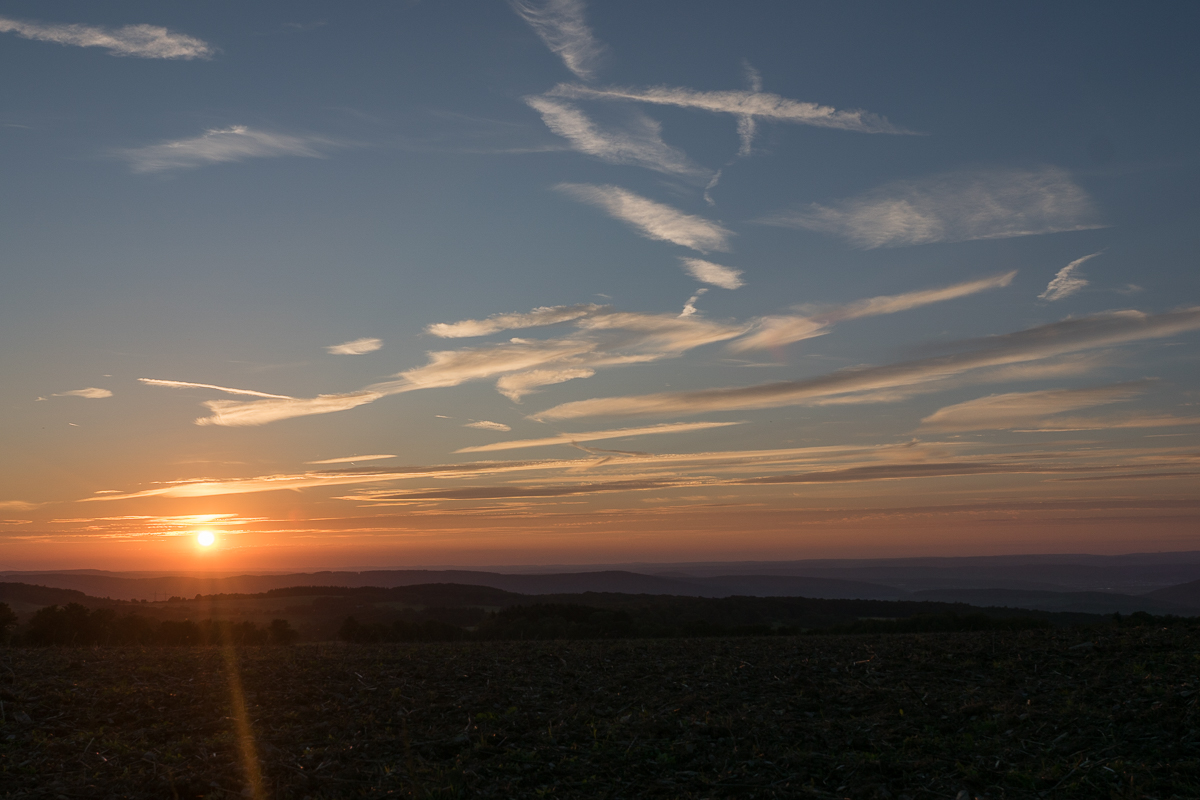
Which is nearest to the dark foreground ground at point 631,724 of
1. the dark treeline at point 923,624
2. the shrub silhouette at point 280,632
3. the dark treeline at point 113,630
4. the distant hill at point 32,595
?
the dark treeline at point 113,630

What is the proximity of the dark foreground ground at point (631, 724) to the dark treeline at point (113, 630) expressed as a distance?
1134cm

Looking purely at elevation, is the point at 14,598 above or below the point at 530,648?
below

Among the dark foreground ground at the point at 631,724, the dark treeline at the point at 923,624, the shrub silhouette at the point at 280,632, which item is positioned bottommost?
the shrub silhouette at the point at 280,632

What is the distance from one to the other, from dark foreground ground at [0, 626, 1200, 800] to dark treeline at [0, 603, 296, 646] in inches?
447

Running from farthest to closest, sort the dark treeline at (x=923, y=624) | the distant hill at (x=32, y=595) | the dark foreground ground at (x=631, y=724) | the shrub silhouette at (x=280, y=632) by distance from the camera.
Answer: the distant hill at (x=32, y=595) → the shrub silhouette at (x=280, y=632) → the dark treeline at (x=923, y=624) → the dark foreground ground at (x=631, y=724)

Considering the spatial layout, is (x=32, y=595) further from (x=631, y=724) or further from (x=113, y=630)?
(x=631, y=724)

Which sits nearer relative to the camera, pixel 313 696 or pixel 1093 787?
pixel 1093 787

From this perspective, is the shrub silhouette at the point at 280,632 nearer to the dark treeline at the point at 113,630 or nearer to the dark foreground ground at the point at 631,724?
the dark treeline at the point at 113,630

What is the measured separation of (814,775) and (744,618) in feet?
224

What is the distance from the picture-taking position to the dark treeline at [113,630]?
30.1 m

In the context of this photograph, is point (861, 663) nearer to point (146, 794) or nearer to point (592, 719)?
point (592, 719)

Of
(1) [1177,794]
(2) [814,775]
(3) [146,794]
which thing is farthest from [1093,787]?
(3) [146,794]

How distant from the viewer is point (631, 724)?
14.0 metres

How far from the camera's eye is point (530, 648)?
78.1 ft
